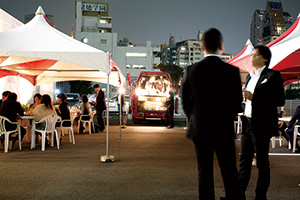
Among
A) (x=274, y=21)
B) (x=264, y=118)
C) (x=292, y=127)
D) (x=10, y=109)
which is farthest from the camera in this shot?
(x=274, y=21)

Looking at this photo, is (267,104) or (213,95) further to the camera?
(267,104)

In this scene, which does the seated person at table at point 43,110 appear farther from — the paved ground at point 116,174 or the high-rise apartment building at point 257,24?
the high-rise apartment building at point 257,24

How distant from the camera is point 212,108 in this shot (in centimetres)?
260

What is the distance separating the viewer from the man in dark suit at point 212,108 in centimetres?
261

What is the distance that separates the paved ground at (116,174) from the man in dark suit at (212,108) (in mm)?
1411

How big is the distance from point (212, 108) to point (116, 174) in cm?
314

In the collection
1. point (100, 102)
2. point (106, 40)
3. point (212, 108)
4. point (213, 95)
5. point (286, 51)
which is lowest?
point (212, 108)

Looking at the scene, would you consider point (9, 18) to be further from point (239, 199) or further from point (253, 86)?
point (239, 199)

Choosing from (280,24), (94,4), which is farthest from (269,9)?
(94,4)

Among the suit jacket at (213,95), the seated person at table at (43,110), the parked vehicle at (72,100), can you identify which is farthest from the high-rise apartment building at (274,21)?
the suit jacket at (213,95)

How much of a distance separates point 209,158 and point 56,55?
16.1 feet

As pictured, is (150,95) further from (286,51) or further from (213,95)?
(213,95)

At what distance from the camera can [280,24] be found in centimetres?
16250

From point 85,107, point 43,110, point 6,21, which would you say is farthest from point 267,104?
point 6,21
